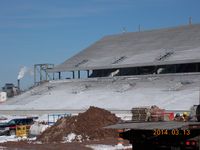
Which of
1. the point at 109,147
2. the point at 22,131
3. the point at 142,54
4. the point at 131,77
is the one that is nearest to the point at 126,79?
the point at 131,77

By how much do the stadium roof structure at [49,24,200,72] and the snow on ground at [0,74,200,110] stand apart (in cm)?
260

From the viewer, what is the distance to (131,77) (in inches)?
2761

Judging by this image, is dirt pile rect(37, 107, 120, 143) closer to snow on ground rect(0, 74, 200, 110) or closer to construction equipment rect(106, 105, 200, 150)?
construction equipment rect(106, 105, 200, 150)

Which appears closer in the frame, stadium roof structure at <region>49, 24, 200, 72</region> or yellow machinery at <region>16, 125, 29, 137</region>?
yellow machinery at <region>16, 125, 29, 137</region>

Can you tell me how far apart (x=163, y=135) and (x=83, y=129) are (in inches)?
703

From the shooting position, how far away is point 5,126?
37.5 metres

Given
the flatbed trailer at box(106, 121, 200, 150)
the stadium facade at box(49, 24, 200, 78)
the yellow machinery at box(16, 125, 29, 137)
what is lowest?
the yellow machinery at box(16, 125, 29, 137)

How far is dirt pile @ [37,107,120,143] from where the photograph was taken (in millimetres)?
28859

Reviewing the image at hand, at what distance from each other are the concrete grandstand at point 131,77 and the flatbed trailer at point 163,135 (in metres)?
35.7

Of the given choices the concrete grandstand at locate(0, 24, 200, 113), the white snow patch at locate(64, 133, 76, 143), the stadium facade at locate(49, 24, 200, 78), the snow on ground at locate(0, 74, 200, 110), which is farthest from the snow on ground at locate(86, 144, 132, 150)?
the stadium facade at locate(49, 24, 200, 78)

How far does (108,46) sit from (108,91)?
2533cm

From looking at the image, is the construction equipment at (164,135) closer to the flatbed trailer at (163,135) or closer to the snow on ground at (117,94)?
the flatbed trailer at (163,135)

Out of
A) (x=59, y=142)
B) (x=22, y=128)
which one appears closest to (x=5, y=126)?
(x=22, y=128)

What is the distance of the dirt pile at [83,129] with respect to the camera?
28859 mm
